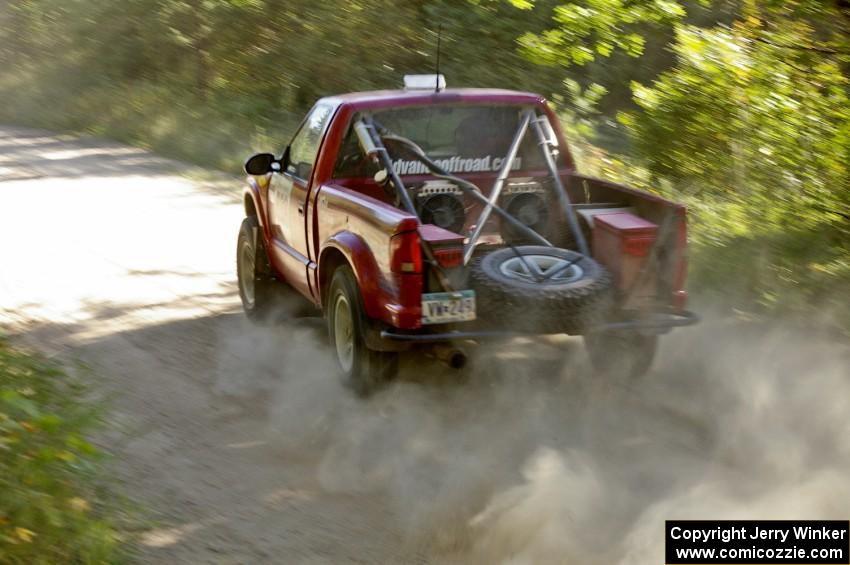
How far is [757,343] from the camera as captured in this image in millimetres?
7816

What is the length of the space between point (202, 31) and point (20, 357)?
770 inches

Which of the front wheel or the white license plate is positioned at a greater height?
the white license plate

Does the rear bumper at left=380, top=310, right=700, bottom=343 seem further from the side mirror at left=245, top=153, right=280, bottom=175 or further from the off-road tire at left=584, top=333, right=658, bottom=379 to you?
the side mirror at left=245, top=153, right=280, bottom=175

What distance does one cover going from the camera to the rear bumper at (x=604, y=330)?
6156 millimetres

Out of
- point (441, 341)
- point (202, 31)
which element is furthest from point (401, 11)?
point (441, 341)

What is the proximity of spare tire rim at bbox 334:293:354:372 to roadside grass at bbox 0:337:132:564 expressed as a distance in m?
1.92

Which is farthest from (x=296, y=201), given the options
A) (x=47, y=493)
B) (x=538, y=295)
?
(x=47, y=493)

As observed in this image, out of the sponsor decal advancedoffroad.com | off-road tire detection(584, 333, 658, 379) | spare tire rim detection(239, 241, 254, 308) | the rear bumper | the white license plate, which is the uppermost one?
the sponsor decal advancedoffroad.com

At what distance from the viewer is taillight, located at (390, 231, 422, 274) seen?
19.9 feet

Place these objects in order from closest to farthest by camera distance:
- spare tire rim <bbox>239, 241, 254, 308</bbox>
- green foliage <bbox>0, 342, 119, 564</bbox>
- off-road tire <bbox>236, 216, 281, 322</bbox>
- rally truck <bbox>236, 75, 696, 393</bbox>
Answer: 1. green foliage <bbox>0, 342, 119, 564</bbox>
2. rally truck <bbox>236, 75, 696, 393</bbox>
3. off-road tire <bbox>236, 216, 281, 322</bbox>
4. spare tire rim <bbox>239, 241, 254, 308</bbox>

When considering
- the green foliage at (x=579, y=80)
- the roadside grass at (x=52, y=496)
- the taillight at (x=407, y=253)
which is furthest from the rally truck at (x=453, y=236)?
the green foliage at (x=579, y=80)

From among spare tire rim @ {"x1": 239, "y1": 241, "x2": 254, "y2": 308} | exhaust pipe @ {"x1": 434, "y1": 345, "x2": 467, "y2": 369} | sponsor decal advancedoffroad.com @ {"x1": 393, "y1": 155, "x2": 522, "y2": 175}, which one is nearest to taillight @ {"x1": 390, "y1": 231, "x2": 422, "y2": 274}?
exhaust pipe @ {"x1": 434, "y1": 345, "x2": 467, "y2": 369}

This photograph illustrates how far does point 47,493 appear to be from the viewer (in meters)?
4.50

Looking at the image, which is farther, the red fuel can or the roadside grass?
Result: the red fuel can
